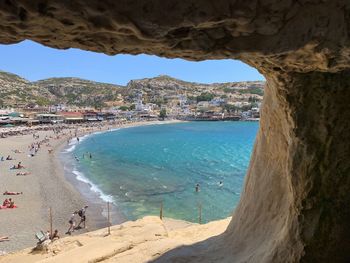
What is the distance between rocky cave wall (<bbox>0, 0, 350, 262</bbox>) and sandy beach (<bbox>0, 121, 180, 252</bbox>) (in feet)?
57.3

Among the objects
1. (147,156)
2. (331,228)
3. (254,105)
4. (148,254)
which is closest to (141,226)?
(148,254)

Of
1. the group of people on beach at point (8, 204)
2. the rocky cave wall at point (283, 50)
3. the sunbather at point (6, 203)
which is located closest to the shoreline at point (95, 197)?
the group of people on beach at point (8, 204)

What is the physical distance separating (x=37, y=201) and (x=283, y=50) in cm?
2871

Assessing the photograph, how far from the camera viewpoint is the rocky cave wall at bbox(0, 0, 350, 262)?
3.18 m

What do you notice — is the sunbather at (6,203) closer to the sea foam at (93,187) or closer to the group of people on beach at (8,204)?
Answer: the group of people on beach at (8,204)

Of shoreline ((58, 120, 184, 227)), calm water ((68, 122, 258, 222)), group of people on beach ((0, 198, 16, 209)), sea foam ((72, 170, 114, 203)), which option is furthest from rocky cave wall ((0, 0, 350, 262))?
sea foam ((72, 170, 114, 203))

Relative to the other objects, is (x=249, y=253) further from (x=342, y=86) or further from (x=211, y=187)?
(x=211, y=187)

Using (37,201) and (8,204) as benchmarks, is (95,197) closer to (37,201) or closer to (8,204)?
(37,201)

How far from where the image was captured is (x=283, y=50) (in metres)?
3.82

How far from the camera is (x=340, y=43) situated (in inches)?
152

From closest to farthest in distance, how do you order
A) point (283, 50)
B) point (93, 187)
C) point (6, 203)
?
1. point (283, 50)
2. point (6, 203)
3. point (93, 187)

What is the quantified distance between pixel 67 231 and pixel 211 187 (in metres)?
17.2

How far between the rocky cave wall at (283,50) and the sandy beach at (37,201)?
1745 cm

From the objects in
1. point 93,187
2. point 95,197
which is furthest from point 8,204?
point 93,187
